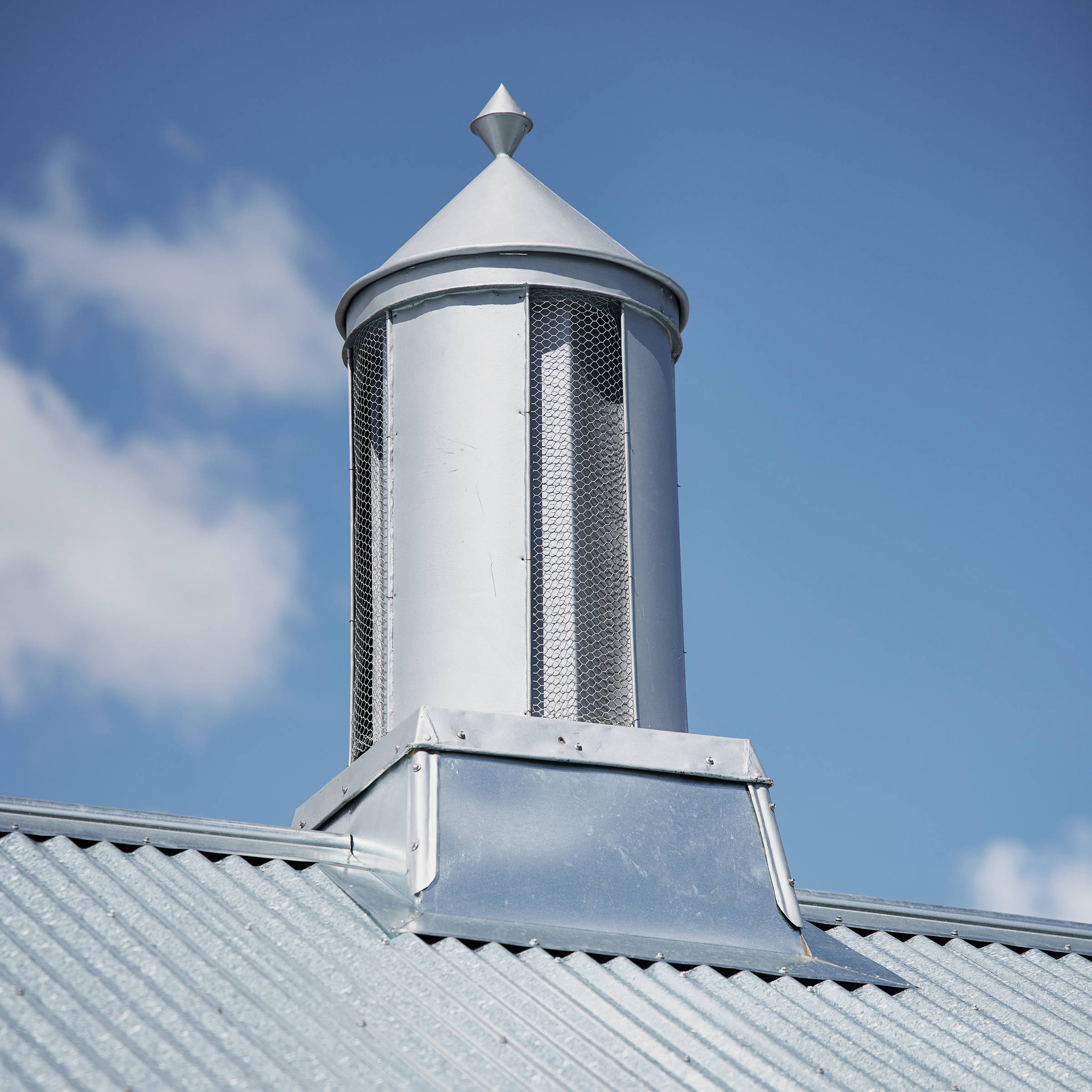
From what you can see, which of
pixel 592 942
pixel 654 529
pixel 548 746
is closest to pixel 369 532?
pixel 654 529

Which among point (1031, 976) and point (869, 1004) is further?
point (1031, 976)

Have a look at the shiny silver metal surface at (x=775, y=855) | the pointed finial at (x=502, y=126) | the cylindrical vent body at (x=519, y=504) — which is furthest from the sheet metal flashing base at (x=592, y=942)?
the pointed finial at (x=502, y=126)

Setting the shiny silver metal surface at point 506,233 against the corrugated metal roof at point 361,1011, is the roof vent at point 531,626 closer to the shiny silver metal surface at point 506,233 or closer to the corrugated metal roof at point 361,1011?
the shiny silver metal surface at point 506,233

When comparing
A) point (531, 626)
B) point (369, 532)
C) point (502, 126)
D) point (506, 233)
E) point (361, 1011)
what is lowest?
point (361, 1011)

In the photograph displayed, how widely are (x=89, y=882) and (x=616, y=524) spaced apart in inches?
104

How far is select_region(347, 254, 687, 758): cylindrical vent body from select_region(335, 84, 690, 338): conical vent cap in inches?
2.2

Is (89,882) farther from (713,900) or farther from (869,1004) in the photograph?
(869,1004)

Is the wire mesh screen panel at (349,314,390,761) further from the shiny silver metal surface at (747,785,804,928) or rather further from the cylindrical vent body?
the shiny silver metal surface at (747,785,804,928)

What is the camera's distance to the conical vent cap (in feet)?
21.7

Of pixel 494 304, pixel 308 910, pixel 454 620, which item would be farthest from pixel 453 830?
pixel 494 304

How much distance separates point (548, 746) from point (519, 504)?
1.06 metres

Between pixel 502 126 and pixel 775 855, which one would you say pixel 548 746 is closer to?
pixel 775 855

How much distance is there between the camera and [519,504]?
6301mm

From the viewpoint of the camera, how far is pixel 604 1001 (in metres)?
5.08
